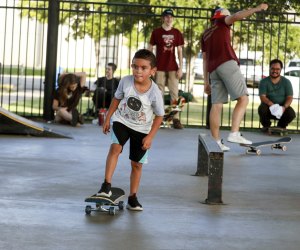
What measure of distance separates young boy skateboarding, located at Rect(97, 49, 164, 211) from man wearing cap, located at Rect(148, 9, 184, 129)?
928 centimetres

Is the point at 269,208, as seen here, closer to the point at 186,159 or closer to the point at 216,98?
the point at 186,159

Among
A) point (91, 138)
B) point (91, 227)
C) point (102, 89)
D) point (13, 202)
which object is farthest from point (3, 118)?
point (91, 227)

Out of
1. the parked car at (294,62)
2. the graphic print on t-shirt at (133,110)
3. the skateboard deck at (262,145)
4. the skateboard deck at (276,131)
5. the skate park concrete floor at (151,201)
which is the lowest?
the skate park concrete floor at (151,201)

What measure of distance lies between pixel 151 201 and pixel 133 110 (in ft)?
3.58

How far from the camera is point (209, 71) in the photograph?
534 inches

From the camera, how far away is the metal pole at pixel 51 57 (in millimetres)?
18359

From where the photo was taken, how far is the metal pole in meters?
18.4

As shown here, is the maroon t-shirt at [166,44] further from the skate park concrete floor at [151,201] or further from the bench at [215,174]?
the bench at [215,174]

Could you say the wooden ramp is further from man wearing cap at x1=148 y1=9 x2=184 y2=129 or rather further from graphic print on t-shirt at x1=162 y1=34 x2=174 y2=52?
graphic print on t-shirt at x1=162 y1=34 x2=174 y2=52

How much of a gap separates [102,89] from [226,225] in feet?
38.8

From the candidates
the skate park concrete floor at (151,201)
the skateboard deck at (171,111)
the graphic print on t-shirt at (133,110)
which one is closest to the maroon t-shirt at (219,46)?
the skate park concrete floor at (151,201)

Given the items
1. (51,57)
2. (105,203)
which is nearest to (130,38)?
(51,57)

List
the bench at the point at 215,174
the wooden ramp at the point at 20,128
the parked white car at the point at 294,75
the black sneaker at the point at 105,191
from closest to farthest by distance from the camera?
1. the black sneaker at the point at 105,191
2. the bench at the point at 215,174
3. the wooden ramp at the point at 20,128
4. the parked white car at the point at 294,75

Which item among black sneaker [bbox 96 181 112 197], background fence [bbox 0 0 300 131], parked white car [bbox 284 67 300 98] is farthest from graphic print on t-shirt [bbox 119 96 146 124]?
parked white car [bbox 284 67 300 98]
